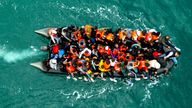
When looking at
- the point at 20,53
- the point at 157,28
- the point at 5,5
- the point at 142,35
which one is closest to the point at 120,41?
the point at 142,35

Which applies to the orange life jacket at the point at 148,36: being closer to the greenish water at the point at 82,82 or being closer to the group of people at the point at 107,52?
the group of people at the point at 107,52

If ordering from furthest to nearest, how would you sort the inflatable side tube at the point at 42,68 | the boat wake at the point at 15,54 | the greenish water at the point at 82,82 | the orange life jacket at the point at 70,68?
1. the boat wake at the point at 15,54
2. the inflatable side tube at the point at 42,68
3. the orange life jacket at the point at 70,68
4. the greenish water at the point at 82,82

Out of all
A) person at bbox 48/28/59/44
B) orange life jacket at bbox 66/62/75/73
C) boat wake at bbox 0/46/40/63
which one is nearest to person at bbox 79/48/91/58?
orange life jacket at bbox 66/62/75/73

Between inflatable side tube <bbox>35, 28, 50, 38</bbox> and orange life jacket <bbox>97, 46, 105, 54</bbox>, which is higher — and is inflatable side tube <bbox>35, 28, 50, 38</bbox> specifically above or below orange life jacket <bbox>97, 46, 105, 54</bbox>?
above

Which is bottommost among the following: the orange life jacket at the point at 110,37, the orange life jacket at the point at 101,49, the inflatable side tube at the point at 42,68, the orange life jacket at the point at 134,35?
the inflatable side tube at the point at 42,68

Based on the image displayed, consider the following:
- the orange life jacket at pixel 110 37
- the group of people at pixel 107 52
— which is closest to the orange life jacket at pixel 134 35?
the group of people at pixel 107 52

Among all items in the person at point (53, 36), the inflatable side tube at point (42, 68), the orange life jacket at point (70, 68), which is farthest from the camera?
the person at point (53, 36)

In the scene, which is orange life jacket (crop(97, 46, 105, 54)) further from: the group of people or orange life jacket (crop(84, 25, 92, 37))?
orange life jacket (crop(84, 25, 92, 37))
